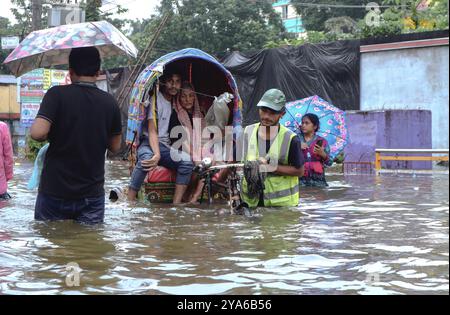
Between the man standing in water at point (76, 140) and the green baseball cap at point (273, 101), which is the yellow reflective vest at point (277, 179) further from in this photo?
the man standing in water at point (76, 140)

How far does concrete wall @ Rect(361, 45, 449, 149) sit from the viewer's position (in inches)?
699

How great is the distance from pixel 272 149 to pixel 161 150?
6.39 feet

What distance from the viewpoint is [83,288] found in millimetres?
3766

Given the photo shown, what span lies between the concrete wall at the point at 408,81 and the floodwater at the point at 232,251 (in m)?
10.7

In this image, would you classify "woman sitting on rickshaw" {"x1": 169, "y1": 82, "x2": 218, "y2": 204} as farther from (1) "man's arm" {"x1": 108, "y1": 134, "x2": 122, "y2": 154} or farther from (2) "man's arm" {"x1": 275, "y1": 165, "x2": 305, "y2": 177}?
(1) "man's arm" {"x1": 108, "y1": 134, "x2": 122, "y2": 154}

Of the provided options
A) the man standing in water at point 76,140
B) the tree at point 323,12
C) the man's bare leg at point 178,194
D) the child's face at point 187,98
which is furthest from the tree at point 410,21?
the man standing in water at point 76,140

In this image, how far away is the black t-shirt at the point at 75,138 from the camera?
5250mm

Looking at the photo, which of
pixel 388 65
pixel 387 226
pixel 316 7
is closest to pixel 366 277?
pixel 387 226

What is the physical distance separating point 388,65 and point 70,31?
1458 centimetres

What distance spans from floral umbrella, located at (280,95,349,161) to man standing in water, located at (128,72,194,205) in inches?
109

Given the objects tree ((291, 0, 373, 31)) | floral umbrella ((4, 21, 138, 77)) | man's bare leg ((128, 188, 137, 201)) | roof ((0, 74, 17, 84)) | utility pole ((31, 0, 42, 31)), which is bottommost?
man's bare leg ((128, 188, 137, 201))

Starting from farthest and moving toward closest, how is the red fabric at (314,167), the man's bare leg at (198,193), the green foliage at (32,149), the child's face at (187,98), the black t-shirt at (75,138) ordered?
1. the green foliage at (32,149)
2. the red fabric at (314,167)
3. the child's face at (187,98)
4. the man's bare leg at (198,193)
5. the black t-shirt at (75,138)

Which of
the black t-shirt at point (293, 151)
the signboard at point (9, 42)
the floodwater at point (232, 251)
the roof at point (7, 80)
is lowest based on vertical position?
the floodwater at point (232, 251)

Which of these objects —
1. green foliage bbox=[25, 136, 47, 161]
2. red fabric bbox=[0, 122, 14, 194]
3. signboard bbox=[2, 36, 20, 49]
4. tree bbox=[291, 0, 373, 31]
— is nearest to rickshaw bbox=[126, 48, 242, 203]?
red fabric bbox=[0, 122, 14, 194]
